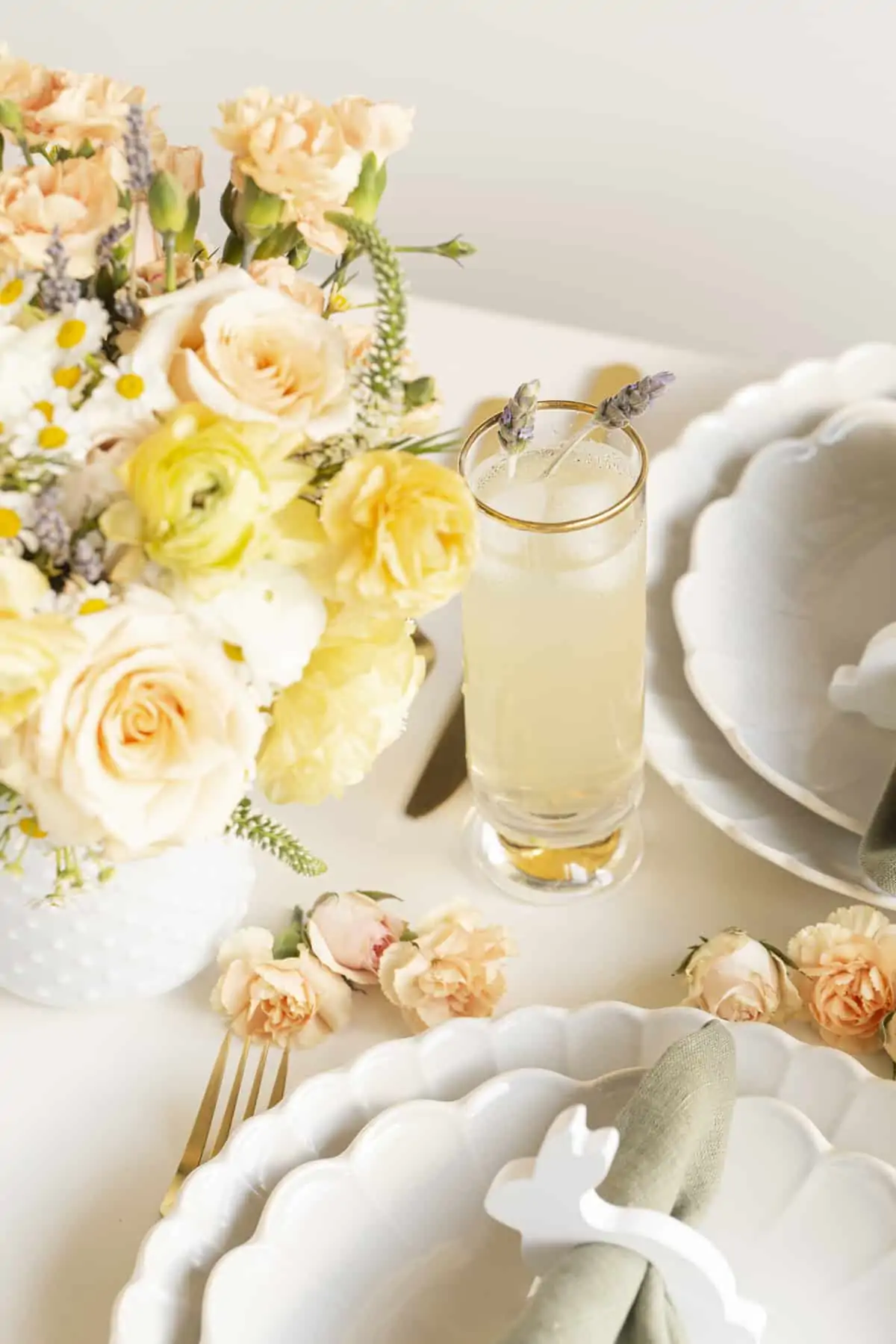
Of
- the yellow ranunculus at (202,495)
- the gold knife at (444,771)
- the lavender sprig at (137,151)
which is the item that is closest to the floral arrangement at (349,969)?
the gold knife at (444,771)

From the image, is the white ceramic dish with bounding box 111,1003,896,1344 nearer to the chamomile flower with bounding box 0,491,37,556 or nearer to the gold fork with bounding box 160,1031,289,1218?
the gold fork with bounding box 160,1031,289,1218

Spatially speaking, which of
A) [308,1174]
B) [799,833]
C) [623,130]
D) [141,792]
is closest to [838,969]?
[799,833]

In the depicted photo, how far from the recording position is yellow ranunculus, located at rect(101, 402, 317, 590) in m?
0.54

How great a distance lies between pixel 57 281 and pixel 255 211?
120 millimetres

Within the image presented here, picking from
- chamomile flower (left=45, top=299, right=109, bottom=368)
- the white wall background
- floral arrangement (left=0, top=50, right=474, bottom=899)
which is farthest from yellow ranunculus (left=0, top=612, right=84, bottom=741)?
the white wall background

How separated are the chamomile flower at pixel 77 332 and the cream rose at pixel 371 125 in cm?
16

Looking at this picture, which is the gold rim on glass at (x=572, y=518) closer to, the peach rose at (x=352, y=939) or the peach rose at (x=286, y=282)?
the peach rose at (x=286, y=282)

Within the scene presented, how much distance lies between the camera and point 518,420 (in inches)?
28.8

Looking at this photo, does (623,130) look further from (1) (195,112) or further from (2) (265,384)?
(2) (265,384)

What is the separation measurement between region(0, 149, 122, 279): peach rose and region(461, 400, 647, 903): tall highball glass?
0.22 metres

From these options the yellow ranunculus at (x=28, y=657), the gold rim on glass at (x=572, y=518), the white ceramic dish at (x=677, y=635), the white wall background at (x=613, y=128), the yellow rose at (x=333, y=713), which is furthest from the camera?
the white wall background at (x=613, y=128)

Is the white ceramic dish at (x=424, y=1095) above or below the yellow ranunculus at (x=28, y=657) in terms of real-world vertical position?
below

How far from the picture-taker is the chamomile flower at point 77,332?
22.6 inches

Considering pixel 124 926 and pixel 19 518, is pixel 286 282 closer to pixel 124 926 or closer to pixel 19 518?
pixel 19 518
